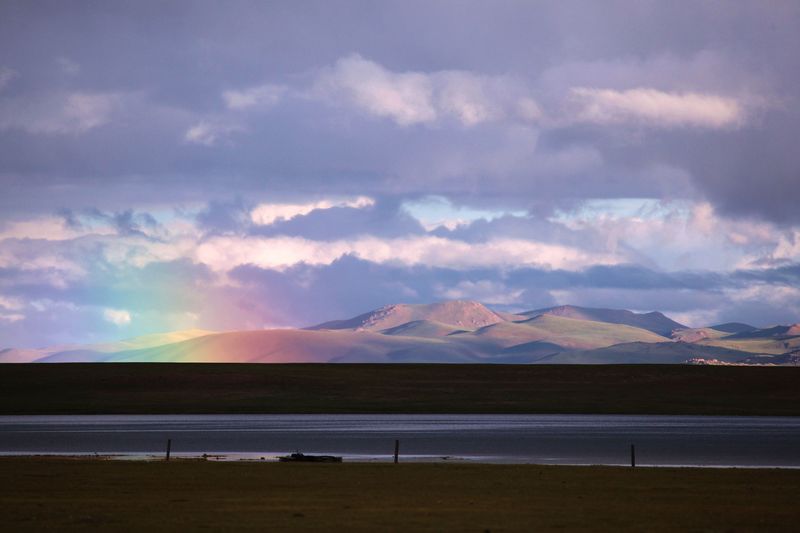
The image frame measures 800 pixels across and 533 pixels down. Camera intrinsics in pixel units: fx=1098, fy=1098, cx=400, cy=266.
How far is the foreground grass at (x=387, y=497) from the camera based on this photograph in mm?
29203

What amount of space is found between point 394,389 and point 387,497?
10366 cm

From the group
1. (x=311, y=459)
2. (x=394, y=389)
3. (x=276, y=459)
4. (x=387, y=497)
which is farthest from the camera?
(x=394, y=389)

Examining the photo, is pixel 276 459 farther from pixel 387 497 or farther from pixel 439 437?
pixel 439 437

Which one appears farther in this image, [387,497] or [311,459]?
[311,459]

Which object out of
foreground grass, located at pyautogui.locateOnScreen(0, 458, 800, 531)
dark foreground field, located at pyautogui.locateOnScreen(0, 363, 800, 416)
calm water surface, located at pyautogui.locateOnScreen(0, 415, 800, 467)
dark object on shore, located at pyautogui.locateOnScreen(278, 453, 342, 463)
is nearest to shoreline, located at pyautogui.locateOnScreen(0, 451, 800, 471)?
calm water surface, located at pyautogui.locateOnScreen(0, 415, 800, 467)

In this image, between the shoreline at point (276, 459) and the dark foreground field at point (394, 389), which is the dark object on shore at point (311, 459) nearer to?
the shoreline at point (276, 459)

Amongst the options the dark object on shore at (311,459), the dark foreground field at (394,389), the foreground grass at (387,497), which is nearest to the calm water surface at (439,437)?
the dark object on shore at (311,459)

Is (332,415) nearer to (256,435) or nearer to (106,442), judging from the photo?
(256,435)

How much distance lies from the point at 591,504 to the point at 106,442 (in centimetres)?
4313

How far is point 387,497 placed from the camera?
117ft

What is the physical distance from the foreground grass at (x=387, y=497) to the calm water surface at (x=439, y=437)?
9.01 metres

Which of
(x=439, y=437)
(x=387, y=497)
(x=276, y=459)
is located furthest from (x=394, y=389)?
(x=387, y=497)

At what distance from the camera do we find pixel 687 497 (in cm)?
3556

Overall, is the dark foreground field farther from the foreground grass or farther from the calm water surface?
the foreground grass
